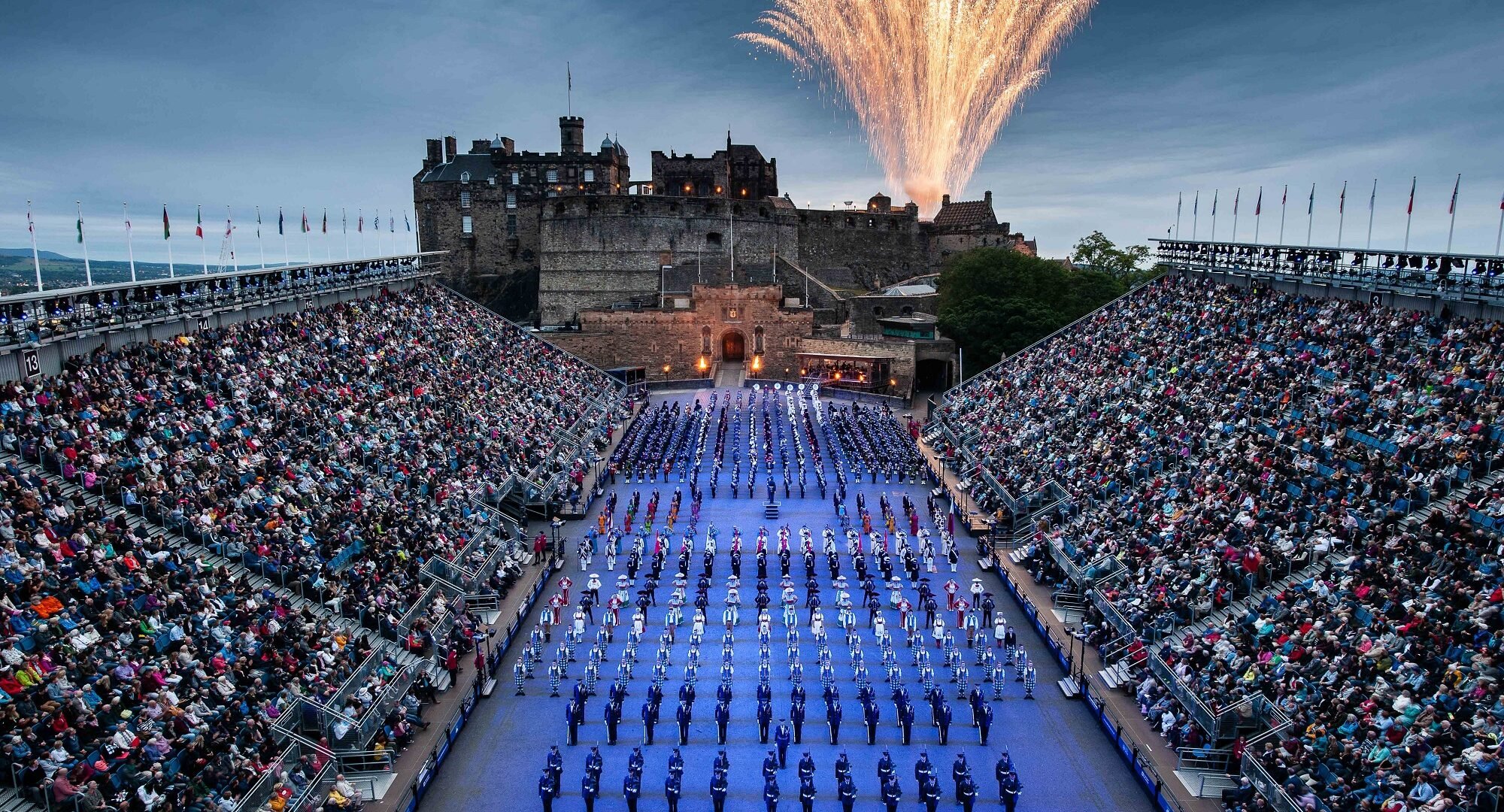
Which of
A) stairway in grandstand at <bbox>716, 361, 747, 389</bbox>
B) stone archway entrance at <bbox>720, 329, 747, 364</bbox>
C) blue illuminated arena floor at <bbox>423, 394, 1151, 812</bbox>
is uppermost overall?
stone archway entrance at <bbox>720, 329, 747, 364</bbox>

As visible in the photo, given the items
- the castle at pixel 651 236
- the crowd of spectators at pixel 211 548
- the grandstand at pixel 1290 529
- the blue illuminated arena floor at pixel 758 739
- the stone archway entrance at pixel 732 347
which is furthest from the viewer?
the castle at pixel 651 236

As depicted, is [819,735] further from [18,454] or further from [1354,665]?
[18,454]

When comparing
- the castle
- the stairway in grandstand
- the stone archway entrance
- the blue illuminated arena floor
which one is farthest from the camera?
the castle

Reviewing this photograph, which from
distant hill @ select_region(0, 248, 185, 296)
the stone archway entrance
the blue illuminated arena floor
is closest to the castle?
→ the stone archway entrance

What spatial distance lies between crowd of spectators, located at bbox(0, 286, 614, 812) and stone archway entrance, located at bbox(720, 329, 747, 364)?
106ft

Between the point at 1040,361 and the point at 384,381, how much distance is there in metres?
28.8

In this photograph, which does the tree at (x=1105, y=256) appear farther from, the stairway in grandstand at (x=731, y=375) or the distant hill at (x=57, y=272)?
the distant hill at (x=57, y=272)

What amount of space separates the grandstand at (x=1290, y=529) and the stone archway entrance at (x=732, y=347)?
30463 mm

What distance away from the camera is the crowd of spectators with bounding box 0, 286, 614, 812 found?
1486 centimetres

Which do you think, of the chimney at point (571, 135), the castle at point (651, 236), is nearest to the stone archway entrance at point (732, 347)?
the castle at point (651, 236)

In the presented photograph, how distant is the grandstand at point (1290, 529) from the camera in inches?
627

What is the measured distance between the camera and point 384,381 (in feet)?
117

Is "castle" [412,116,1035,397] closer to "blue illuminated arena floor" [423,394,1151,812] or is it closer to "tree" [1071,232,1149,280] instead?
"tree" [1071,232,1149,280]

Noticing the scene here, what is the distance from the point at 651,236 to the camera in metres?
76.1
